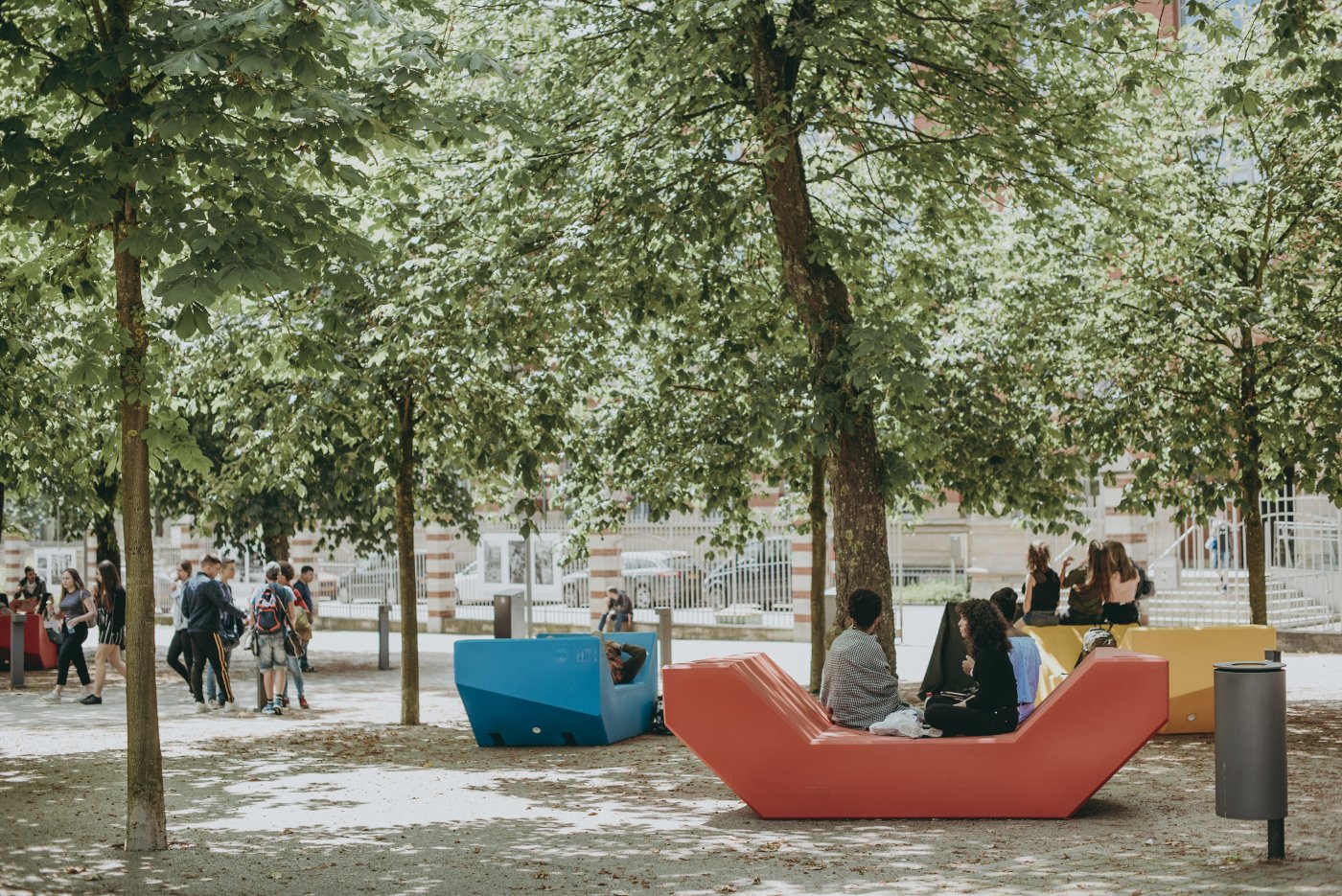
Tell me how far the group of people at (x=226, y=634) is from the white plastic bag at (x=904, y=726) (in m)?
8.81

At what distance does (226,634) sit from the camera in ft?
55.5

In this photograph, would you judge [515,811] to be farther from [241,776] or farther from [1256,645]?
[1256,645]

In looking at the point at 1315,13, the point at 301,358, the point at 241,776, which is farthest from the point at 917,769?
the point at 1315,13

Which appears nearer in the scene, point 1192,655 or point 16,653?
point 1192,655

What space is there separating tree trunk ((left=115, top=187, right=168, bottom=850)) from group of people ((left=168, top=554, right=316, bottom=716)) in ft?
24.4

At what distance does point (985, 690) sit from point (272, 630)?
9.56 m

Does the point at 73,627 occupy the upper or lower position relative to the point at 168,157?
lower

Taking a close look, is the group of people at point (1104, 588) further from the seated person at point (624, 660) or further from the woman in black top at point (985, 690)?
the woman in black top at point (985, 690)

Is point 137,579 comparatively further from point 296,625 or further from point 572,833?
point 296,625

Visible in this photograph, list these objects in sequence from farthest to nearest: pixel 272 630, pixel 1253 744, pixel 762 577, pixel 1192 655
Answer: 1. pixel 762 577
2. pixel 272 630
3. pixel 1192 655
4. pixel 1253 744

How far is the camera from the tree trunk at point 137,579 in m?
8.01

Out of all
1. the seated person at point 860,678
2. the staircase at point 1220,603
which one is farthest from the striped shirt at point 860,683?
the staircase at point 1220,603

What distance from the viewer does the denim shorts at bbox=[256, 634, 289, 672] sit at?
16.3 metres

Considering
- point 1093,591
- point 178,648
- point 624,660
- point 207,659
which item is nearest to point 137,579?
point 624,660
